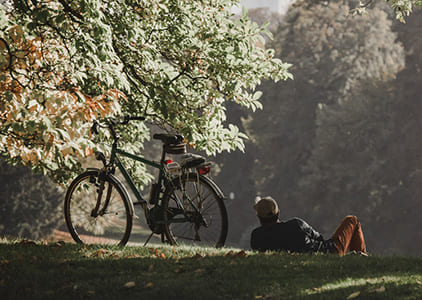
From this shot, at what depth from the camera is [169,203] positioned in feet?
22.7

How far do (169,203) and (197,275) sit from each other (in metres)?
1.60

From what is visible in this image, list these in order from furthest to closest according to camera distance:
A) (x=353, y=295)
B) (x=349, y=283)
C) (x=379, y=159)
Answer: (x=379, y=159)
(x=349, y=283)
(x=353, y=295)

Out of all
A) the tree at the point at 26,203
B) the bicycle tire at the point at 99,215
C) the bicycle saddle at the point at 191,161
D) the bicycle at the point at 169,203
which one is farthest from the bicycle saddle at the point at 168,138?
the tree at the point at 26,203

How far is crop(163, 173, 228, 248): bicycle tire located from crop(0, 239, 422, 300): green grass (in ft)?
0.94

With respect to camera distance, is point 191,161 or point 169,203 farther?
point 169,203

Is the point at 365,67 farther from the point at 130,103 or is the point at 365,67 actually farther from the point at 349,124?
the point at 130,103

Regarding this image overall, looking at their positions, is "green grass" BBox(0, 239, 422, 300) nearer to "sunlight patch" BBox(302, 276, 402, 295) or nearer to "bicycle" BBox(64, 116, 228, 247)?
"sunlight patch" BBox(302, 276, 402, 295)

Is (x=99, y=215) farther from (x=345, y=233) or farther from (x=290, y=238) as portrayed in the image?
(x=345, y=233)

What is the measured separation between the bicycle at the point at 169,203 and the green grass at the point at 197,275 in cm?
33

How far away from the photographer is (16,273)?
5.45 metres

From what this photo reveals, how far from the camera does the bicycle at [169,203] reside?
6766mm

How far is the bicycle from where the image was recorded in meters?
6.77

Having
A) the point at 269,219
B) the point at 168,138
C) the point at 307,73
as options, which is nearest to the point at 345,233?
the point at 269,219

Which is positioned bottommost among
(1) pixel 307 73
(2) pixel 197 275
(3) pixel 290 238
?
(2) pixel 197 275
